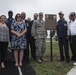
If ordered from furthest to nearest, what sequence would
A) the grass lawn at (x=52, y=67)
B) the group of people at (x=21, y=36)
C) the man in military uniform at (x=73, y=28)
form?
1. the man in military uniform at (x=73, y=28)
2. the group of people at (x=21, y=36)
3. the grass lawn at (x=52, y=67)

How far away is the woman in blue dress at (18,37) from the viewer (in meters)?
11.2

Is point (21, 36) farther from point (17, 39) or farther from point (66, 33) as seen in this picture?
point (66, 33)

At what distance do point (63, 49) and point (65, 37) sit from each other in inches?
33.6

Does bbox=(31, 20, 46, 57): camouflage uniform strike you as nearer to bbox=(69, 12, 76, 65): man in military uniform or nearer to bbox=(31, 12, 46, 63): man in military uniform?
bbox=(31, 12, 46, 63): man in military uniform

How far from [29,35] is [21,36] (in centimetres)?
134

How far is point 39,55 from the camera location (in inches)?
486

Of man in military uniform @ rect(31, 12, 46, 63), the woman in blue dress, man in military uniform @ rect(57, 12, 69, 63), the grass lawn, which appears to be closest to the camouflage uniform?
man in military uniform @ rect(31, 12, 46, 63)

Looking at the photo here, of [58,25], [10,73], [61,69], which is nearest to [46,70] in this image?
[61,69]

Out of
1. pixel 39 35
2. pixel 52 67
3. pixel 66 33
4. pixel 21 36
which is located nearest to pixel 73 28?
pixel 66 33

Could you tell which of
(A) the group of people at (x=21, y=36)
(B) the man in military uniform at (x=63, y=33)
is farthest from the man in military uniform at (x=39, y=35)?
(B) the man in military uniform at (x=63, y=33)

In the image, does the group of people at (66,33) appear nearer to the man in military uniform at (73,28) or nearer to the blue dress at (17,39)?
the man in military uniform at (73,28)

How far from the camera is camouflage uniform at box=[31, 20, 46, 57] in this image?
40.2ft

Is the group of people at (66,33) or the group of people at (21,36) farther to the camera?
the group of people at (66,33)

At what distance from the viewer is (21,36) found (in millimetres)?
11180
